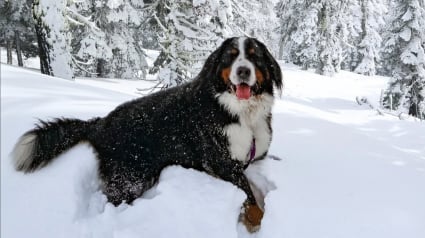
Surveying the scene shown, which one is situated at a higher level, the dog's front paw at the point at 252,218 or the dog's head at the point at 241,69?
the dog's head at the point at 241,69

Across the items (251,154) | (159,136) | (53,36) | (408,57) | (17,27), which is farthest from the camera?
(17,27)

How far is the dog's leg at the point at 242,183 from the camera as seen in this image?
339 cm

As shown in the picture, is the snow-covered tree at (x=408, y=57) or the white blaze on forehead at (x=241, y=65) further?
the snow-covered tree at (x=408, y=57)

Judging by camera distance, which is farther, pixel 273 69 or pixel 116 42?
pixel 116 42

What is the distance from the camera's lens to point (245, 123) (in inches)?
151

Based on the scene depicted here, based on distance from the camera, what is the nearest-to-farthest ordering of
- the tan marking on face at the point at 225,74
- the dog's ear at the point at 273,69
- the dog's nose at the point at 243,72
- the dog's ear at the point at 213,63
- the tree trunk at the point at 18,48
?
the dog's nose at the point at 243,72, the tan marking on face at the point at 225,74, the dog's ear at the point at 213,63, the dog's ear at the point at 273,69, the tree trunk at the point at 18,48

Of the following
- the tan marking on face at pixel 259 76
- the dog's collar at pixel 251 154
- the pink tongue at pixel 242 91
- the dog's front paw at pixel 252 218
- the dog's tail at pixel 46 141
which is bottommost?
the dog's front paw at pixel 252 218

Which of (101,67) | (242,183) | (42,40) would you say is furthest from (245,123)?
(101,67)

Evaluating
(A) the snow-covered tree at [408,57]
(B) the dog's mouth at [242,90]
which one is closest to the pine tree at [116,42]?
(B) the dog's mouth at [242,90]

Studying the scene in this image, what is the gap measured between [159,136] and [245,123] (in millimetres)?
779

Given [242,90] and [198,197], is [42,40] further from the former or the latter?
[198,197]

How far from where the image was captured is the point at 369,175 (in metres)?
4.37

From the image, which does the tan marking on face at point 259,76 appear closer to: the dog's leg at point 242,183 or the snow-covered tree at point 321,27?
the dog's leg at point 242,183

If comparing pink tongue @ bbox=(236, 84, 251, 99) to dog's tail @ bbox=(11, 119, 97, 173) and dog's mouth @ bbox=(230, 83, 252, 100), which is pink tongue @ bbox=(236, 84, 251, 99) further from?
dog's tail @ bbox=(11, 119, 97, 173)
